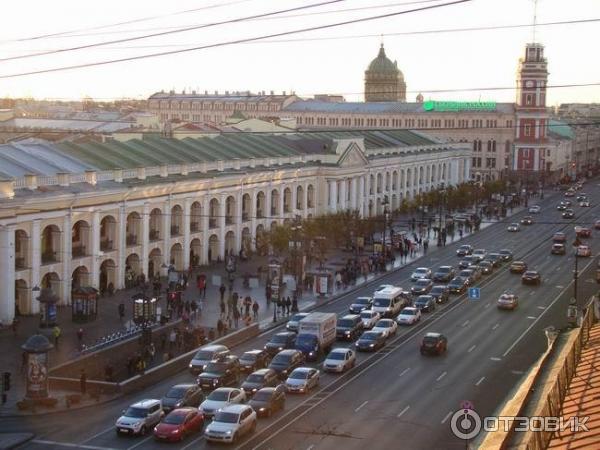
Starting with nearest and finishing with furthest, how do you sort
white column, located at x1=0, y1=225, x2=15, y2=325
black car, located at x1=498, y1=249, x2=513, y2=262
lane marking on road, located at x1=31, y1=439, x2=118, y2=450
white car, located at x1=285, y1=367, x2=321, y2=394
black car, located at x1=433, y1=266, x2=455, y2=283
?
lane marking on road, located at x1=31, y1=439, x2=118, y2=450 < white car, located at x1=285, y1=367, x2=321, y2=394 < white column, located at x1=0, y1=225, x2=15, y2=325 < black car, located at x1=433, y1=266, x2=455, y2=283 < black car, located at x1=498, y1=249, x2=513, y2=262

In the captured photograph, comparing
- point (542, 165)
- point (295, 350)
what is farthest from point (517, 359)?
point (542, 165)

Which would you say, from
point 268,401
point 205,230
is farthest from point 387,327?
point 205,230

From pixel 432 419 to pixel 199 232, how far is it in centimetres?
3042

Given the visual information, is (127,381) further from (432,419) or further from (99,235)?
(99,235)

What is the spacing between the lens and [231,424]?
26141 mm

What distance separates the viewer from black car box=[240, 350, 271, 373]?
3375cm

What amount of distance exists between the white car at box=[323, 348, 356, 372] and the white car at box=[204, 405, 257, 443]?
279 inches

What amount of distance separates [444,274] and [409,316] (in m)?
11.9

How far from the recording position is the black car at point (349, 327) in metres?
39.4

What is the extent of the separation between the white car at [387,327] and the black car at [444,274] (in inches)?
531

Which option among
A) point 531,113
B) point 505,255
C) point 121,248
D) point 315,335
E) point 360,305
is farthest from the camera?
point 531,113

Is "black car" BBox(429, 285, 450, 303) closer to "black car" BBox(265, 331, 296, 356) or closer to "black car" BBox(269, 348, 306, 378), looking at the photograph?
"black car" BBox(265, 331, 296, 356)

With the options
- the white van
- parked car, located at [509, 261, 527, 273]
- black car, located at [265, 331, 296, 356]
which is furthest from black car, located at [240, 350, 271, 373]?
parked car, located at [509, 261, 527, 273]

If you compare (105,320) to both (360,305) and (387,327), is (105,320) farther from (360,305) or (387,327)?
(387,327)
